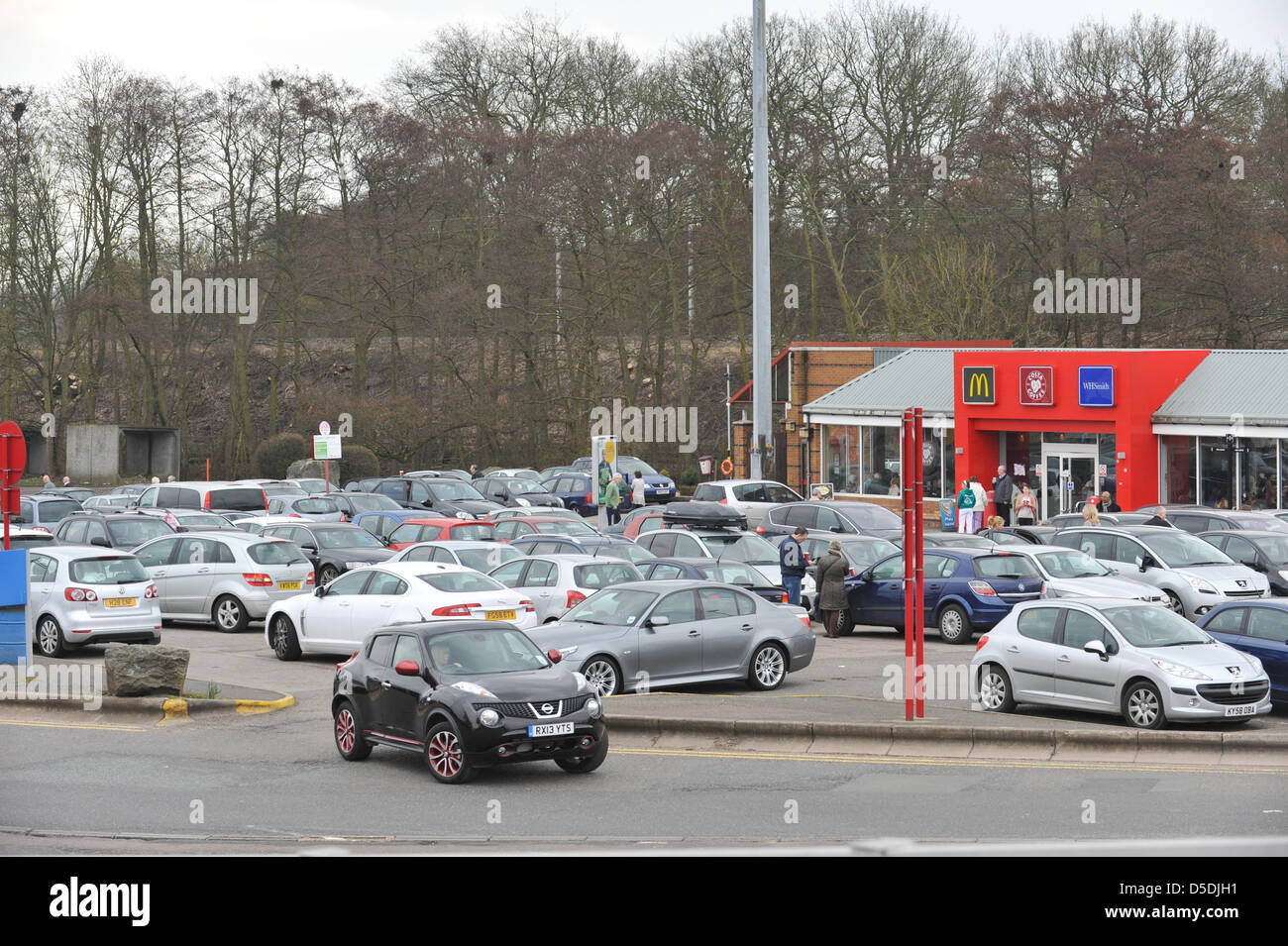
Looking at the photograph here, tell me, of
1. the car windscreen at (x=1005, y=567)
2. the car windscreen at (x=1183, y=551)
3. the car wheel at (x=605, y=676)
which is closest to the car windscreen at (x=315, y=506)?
the car windscreen at (x=1005, y=567)

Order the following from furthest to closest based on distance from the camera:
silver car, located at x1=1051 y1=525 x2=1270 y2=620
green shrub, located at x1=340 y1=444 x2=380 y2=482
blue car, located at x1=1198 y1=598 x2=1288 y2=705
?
green shrub, located at x1=340 y1=444 x2=380 y2=482 → silver car, located at x1=1051 y1=525 x2=1270 y2=620 → blue car, located at x1=1198 y1=598 x2=1288 y2=705

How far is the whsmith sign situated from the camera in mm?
42656

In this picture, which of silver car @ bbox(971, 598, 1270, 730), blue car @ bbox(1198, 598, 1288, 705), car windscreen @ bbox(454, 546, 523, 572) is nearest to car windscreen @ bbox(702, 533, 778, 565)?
car windscreen @ bbox(454, 546, 523, 572)

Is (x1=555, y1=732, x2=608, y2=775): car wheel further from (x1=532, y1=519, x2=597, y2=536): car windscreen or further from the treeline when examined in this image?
the treeline

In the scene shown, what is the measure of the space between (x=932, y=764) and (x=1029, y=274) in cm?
4812

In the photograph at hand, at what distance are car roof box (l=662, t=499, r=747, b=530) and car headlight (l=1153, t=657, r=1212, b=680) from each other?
15243 millimetres

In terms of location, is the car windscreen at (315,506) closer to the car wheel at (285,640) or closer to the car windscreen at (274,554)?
the car windscreen at (274,554)

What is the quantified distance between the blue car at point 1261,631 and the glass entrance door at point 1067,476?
23274 millimetres

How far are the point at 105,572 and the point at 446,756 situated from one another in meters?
10.6

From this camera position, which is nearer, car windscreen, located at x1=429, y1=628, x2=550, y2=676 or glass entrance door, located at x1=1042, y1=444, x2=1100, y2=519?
car windscreen, located at x1=429, y1=628, x2=550, y2=676

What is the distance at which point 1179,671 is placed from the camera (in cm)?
1546

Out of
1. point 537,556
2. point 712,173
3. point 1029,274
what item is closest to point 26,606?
point 537,556

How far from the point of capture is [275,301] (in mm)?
63594

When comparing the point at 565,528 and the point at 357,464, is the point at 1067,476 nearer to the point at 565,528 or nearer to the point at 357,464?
the point at 565,528
